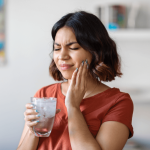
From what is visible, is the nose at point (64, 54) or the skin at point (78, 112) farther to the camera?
the nose at point (64, 54)

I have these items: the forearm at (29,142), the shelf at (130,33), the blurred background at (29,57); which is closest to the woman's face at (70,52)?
the forearm at (29,142)

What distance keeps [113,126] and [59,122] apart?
0.31m

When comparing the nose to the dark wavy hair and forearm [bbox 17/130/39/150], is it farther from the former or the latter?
forearm [bbox 17/130/39/150]

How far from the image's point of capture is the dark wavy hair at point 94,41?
3.98ft

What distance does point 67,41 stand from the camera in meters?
1.20

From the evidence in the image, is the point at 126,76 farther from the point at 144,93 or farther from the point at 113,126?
the point at 113,126

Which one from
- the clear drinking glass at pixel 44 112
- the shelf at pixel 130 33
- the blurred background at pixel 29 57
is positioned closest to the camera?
the clear drinking glass at pixel 44 112

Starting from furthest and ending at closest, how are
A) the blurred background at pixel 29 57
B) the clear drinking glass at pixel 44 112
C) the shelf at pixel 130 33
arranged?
the blurred background at pixel 29 57 → the shelf at pixel 130 33 → the clear drinking glass at pixel 44 112

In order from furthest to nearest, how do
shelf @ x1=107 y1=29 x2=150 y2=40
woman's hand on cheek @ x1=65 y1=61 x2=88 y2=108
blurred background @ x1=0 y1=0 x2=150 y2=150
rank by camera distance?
blurred background @ x1=0 y1=0 x2=150 y2=150 → shelf @ x1=107 y1=29 x2=150 y2=40 → woman's hand on cheek @ x1=65 y1=61 x2=88 y2=108

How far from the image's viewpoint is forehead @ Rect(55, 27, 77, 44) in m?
1.20

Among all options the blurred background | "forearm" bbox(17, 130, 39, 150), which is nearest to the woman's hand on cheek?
"forearm" bbox(17, 130, 39, 150)

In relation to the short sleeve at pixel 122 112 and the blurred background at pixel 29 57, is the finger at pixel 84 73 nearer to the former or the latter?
the short sleeve at pixel 122 112

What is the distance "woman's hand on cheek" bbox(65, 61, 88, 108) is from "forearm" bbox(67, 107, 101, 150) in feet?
0.13

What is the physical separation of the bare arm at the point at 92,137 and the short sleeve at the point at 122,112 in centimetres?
2
